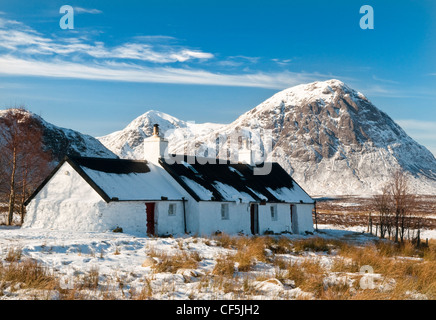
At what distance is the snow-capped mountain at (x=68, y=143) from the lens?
405ft

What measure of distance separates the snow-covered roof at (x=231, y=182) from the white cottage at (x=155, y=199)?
85mm

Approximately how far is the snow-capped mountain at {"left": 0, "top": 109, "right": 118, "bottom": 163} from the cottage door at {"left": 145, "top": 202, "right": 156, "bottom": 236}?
100 metres

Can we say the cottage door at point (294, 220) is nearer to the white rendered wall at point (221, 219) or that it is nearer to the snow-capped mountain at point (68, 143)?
the white rendered wall at point (221, 219)

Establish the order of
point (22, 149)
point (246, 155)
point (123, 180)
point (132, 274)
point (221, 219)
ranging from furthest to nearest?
point (246, 155) → point (22, 149) → point (221, 219) → point (123, 180) → point (132, 274)

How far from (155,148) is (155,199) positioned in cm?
535

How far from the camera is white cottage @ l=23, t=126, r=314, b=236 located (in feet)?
76.0

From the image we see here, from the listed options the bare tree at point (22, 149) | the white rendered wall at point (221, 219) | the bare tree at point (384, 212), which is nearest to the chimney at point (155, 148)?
the white rendered wall at point (221, 219)

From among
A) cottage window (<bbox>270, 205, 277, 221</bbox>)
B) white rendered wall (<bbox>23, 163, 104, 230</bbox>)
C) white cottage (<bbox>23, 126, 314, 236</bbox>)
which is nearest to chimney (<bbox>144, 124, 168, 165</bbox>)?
white cottage (<bbox>23, 126, 314, 236</bbox>)

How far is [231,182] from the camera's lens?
30.4 metres

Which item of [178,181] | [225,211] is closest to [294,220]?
[225,211]

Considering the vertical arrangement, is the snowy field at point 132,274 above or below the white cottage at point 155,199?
below

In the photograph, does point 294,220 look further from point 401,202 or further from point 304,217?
point 401,202

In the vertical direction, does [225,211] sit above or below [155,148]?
below

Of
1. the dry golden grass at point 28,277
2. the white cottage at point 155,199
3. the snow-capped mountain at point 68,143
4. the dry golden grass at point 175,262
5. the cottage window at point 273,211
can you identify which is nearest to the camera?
the dry golden grass at point 28,277
